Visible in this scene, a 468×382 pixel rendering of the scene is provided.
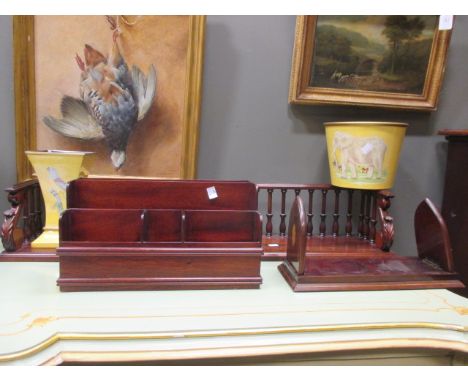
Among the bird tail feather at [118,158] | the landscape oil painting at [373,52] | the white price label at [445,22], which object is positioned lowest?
the bird tail feather at [118,158]

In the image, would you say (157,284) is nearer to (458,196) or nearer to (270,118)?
(270,118)

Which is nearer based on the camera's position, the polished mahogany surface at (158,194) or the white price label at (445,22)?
the polished mahogany surface at (158,194)

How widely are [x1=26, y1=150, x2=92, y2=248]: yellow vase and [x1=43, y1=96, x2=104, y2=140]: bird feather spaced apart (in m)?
0.19

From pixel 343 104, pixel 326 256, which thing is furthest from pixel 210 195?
pixel 343 104

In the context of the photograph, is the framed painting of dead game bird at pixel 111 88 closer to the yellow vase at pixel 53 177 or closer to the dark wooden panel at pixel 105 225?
the yellow vase at pixel 53 177

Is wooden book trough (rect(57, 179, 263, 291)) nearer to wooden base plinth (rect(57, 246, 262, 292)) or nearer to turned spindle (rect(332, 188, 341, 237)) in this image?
wooden base plinth (rect(57, 246, 262, 292))

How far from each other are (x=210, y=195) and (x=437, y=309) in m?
0.57

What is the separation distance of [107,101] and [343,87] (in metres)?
→ 0.78

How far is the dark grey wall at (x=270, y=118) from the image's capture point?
1.23 metres

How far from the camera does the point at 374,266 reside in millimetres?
960

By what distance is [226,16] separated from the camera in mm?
1220

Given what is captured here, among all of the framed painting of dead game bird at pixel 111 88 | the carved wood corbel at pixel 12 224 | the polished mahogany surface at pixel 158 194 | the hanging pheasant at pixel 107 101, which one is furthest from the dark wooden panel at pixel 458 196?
the carved wood corbel at pixel 12 224

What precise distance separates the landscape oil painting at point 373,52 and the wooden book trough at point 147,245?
25.9 inches

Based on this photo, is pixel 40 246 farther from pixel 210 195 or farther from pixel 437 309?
pixel 437 309
